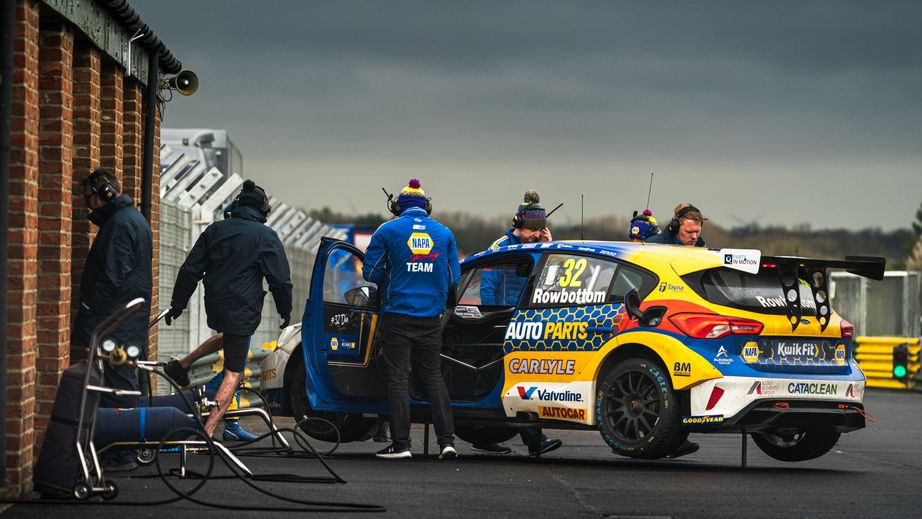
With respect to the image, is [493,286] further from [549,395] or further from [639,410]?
[639,410]

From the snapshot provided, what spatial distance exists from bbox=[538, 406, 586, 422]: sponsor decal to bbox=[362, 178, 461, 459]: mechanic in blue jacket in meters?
0.66

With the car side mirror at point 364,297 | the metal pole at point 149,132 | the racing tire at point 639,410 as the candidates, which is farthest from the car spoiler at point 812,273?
the metal pole at point 149,132

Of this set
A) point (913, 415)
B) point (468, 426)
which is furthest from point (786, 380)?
point (913, 415)

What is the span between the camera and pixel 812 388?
10.9m

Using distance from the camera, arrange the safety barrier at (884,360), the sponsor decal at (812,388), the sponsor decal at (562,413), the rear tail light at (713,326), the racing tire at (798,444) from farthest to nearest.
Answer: the safety barrier at (884,360)
the racing tire at (798,444)
the sponsor decal at (562,413)
the sponsor decal at (812,388)
the rear tail light at (713,326)

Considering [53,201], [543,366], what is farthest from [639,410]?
[53,201]

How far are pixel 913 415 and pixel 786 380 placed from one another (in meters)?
10.2

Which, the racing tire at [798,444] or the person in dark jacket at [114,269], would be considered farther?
the racing tire at [798,444]

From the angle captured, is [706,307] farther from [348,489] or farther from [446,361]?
[348,489]

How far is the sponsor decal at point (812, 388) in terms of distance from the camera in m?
10.8

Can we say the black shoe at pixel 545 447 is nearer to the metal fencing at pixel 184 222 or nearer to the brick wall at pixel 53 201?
the metal fencing at pixel 184 222

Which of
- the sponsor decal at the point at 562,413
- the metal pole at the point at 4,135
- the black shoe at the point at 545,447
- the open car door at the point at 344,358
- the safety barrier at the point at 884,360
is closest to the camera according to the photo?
the metal pole at the point at 4,135

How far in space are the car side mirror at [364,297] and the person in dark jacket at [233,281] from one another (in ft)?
2.27

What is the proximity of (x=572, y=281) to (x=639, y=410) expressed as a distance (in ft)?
3.88
